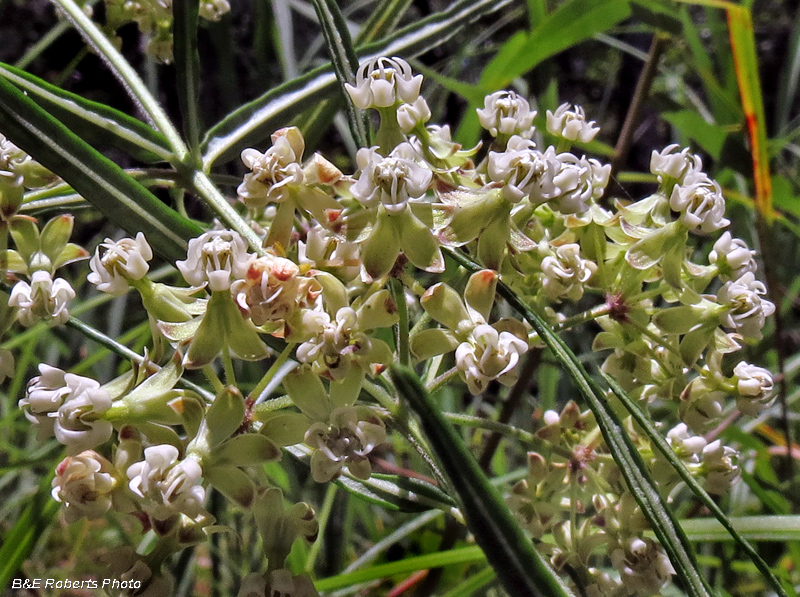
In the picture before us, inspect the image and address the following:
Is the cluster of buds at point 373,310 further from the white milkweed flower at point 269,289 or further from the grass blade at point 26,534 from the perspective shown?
the grass blade at point 26,534

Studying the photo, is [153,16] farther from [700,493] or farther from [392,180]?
[700,493]

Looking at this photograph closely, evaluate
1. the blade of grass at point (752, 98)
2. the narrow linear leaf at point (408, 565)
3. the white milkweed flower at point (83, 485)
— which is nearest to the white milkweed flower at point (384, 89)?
the white milkweed flower at point (83, 485)

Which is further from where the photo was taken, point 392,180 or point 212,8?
point 212,8

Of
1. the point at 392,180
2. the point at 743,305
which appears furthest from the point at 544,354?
the point at 392,180

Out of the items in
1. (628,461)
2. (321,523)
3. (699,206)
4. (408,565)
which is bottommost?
(321,523)

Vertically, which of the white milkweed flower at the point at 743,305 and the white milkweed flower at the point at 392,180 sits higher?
the white milkweed flower at the point at 392,180

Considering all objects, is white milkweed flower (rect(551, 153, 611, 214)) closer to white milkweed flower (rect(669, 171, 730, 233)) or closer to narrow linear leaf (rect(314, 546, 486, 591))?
white milkweed flower (rect(669, 171, 730, 233))

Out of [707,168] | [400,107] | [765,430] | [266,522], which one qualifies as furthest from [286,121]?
[707,168]

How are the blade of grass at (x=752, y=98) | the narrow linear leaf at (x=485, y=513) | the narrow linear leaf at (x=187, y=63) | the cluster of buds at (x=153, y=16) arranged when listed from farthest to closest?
the blade of grass at (x=752, y=98)
the cluster of buds at (x=153, y=16)
the narrow linear leaf at (x=187, y=63)
the narrow linear leaf at (x=485, y=513)
